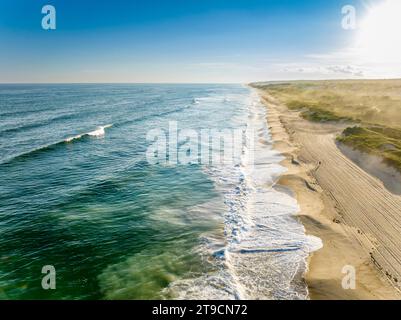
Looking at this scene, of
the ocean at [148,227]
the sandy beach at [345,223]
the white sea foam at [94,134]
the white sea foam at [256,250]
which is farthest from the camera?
the white sea foam at [94,134]

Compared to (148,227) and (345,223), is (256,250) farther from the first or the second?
(148,227)

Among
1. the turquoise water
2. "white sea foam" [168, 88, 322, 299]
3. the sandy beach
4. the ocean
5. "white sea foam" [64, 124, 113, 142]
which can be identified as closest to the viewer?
"white sea foam" [168, 88, 322, 299]

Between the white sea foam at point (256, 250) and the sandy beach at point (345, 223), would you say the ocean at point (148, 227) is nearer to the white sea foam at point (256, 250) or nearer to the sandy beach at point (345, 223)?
the white sea foam at point (256, 250)

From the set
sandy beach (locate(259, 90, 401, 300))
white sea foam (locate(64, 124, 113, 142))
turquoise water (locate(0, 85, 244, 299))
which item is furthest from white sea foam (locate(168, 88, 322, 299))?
white sea foam (locate(64, 124, 113, 142))

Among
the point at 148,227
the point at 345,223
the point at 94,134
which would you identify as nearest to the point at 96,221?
the point at 148,227

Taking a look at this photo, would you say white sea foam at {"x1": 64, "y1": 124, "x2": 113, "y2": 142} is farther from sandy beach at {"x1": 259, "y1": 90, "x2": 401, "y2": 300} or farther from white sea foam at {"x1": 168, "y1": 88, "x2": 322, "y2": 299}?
sandy beach at {"x1": 259, "y1": 90, "x2": 401, "y2": 300}

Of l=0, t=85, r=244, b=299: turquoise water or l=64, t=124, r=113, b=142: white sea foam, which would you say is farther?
l=64, t=124, r=113, b=142: white sea foam

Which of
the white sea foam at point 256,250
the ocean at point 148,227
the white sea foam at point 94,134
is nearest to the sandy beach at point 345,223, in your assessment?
the white sea foam at point 256,250
